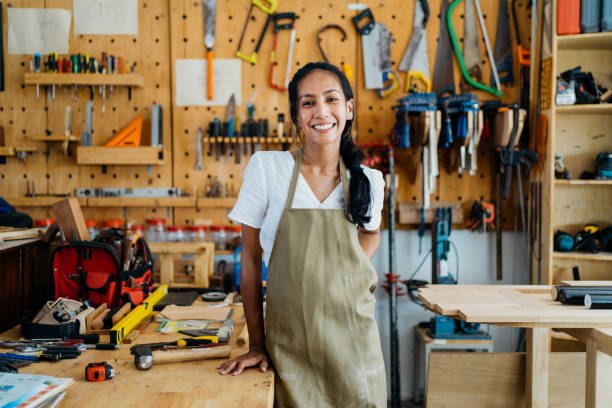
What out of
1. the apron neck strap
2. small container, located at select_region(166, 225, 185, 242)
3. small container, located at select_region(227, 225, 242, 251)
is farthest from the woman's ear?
small container, located at select_region(166, 225, 185, 242)

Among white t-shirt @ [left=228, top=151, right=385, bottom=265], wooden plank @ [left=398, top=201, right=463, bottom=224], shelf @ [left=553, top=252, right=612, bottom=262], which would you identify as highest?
white t-shirt @ [left=228, top=151, right=385, bottom=265]

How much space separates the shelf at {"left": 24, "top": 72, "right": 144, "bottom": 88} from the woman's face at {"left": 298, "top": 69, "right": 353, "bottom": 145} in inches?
89.0

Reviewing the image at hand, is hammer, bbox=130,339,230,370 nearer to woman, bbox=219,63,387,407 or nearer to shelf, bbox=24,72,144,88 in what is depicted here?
woman, bbox=219,63,387,407

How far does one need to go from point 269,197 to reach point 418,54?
245 cm

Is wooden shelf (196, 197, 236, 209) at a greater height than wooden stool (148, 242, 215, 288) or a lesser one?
greater

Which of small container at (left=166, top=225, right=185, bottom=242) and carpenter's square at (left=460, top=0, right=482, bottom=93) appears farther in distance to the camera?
carpenter's square at (left=460, top=0, right=482, bottom=93)

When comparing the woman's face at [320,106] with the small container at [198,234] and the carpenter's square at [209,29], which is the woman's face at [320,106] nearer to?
the small container at [198,234]

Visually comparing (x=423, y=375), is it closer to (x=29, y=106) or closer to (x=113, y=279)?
(x=113, y=279)

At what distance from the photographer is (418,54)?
3451mm

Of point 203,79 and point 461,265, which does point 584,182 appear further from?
point 203,79

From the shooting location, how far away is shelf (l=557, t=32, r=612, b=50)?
117 inches

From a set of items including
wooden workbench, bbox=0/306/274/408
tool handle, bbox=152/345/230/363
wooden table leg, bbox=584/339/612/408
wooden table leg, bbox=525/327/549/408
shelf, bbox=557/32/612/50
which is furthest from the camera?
shelf, bbox=557/32/612/50

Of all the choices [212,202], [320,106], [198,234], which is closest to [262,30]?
[212,202]

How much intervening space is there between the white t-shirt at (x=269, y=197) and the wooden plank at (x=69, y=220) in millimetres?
1084
